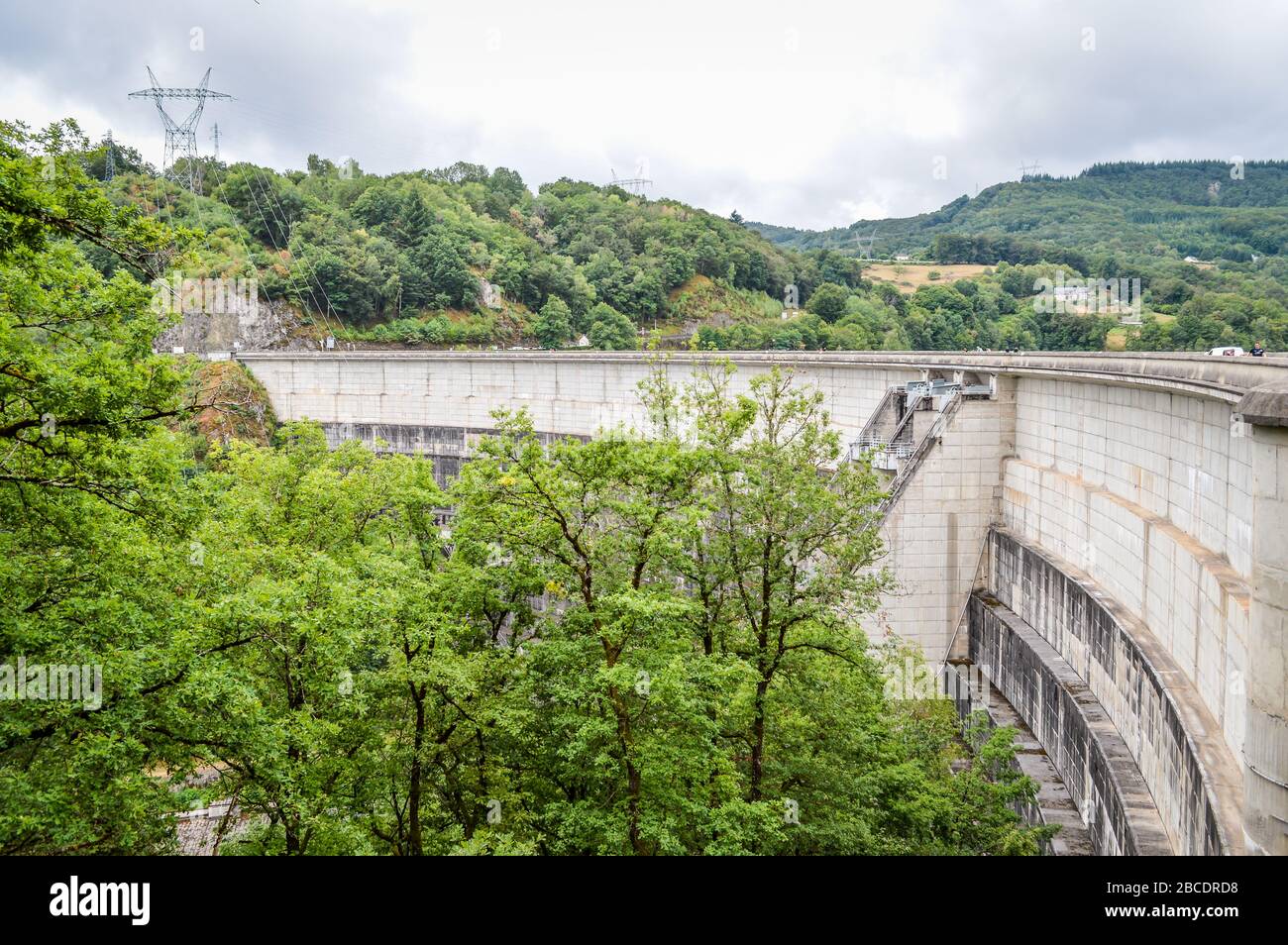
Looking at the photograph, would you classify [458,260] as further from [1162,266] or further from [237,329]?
[1162,266]

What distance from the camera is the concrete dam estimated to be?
36.3 feet

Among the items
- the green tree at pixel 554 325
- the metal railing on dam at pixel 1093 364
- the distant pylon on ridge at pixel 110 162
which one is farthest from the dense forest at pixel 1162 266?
the distant pylon on ridge at pixel 110 162

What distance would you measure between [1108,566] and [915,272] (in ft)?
474

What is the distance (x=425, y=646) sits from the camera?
55.9 feet

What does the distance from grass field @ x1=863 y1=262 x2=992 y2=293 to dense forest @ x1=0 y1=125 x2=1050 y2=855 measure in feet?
413

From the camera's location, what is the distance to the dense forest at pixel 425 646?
12281 mm

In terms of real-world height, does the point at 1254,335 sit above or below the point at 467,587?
above

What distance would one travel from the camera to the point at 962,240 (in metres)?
167

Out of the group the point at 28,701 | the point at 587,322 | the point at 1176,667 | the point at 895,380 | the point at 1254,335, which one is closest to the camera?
the point at 28,701

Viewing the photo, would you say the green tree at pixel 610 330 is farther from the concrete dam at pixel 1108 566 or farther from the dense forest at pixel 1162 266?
the concrete dam at pixel 1108 566

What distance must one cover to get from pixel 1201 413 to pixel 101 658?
1748 centimetres

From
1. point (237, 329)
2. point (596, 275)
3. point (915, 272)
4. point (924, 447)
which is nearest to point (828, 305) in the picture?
point (596, 275)
